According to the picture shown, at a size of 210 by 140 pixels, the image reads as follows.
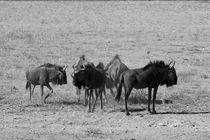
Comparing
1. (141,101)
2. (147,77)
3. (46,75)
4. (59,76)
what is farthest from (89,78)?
(46,75)

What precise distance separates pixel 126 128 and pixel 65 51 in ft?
45.2

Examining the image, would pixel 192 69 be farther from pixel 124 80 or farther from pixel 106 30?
pixel 106 30

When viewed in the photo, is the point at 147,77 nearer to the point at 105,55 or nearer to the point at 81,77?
the point at 81,77

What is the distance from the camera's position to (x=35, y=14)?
42.1m

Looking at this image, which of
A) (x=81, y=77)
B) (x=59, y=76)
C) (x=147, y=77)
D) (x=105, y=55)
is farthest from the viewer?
(x=105, y=55)

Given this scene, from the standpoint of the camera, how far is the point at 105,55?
88.8 ft

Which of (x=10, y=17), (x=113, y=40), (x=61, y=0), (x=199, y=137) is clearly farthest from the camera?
(x=61, y=0)

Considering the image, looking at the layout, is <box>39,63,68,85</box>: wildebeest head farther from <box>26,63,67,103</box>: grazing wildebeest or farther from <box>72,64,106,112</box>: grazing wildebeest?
<box>72,64,106,112</box>: grazing wildebeest

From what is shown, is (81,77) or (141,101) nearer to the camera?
(81,77)

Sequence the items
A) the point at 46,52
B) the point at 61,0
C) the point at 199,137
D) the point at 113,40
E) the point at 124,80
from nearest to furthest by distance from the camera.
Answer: the point at 199,137 → the point at 124,80 → the point at 46,52 → the point at 113,40 → the point at 61,0

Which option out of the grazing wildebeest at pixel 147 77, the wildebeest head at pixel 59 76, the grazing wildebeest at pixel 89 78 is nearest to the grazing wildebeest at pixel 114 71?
the wildebeest head at pixel 59 76

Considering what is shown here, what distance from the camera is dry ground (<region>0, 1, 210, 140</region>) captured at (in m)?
14.6

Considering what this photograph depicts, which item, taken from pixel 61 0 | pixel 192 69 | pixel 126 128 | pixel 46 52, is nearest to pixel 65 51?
pixel 46 52

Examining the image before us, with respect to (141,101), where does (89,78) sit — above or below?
above
